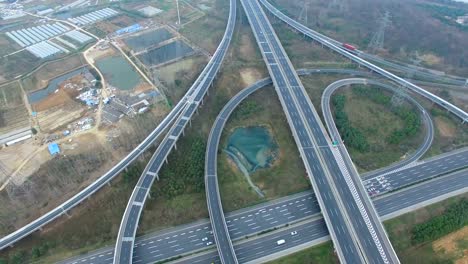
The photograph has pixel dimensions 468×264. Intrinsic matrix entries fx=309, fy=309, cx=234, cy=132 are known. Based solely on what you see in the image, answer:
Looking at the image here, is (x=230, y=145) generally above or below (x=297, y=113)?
below

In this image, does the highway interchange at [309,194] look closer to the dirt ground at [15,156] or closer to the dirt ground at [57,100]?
the dirt ground at [15,156]

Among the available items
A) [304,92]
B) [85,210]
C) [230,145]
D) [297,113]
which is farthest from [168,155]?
[304,92]

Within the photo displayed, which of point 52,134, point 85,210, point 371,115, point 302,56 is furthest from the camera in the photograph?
point 302,56

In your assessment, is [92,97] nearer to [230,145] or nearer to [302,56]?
[230,145]

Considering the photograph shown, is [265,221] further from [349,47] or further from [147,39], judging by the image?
[147,39]

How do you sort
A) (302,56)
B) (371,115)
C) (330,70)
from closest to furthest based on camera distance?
(371,115)
(330,70)
(302,56)

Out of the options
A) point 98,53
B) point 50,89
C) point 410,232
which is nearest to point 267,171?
point 410,232
